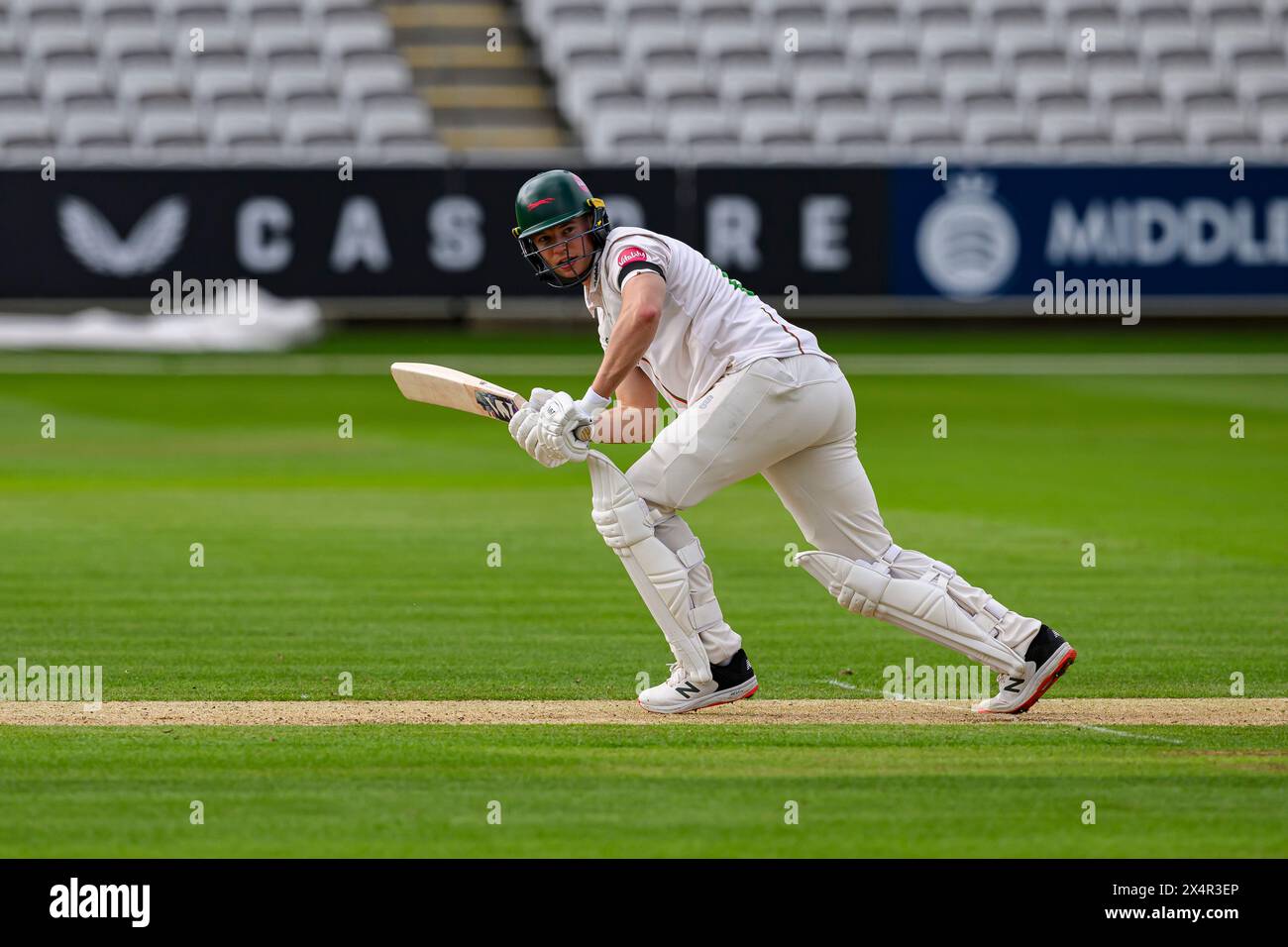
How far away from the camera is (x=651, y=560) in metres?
7.88

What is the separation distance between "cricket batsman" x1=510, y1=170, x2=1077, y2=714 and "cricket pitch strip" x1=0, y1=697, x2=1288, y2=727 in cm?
21

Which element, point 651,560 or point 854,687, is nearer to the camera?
point 651,560

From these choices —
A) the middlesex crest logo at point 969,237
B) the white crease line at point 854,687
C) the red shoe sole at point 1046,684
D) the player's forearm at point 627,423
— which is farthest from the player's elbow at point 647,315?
the middlesex crest logo at point 969,237

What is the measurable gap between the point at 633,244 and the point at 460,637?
330cm

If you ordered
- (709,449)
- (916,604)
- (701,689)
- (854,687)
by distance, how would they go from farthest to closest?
(854,687)
(701,689)
(916,604)
(709,449)

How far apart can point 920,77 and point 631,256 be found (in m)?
28.0

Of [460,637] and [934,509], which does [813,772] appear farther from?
[934,509]

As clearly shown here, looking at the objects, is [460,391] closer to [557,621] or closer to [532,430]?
[532,430]

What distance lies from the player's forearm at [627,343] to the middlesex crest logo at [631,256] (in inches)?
9.0

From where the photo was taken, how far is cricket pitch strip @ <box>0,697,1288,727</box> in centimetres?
809

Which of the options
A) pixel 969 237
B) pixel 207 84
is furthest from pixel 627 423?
pixel 207 84

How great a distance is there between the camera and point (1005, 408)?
22906 mm

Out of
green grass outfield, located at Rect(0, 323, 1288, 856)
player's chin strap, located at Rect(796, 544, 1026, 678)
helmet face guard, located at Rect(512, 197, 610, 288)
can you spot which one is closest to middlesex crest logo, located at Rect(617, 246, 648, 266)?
helmet face guard, located at Rect(512, 197, 610, 288)

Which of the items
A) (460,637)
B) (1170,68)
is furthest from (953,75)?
(460,637)
